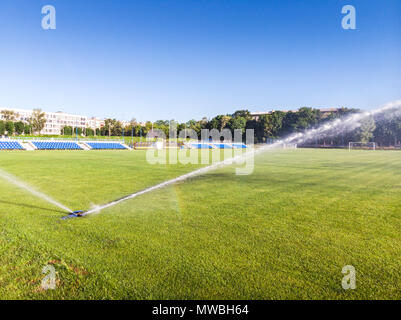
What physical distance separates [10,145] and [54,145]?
25.5 feet

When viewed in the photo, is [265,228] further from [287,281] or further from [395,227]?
[395,227]

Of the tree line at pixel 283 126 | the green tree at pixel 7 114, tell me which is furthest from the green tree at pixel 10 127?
the green tree at pixel 7 114

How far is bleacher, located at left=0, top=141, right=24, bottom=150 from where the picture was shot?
149 feet

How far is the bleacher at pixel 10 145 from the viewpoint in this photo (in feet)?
149

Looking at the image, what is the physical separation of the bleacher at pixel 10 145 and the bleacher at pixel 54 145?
125 inches

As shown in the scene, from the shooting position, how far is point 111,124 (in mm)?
119875

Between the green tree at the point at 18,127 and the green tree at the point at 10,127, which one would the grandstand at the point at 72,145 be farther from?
the green tree at the point at 18,127

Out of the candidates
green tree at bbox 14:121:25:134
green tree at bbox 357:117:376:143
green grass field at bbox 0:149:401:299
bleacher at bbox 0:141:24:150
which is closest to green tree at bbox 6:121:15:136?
green tree at bbox 14:121:25:134

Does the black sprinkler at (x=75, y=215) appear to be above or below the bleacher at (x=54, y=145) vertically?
below

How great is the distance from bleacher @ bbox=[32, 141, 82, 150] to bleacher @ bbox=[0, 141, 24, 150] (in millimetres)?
3182
